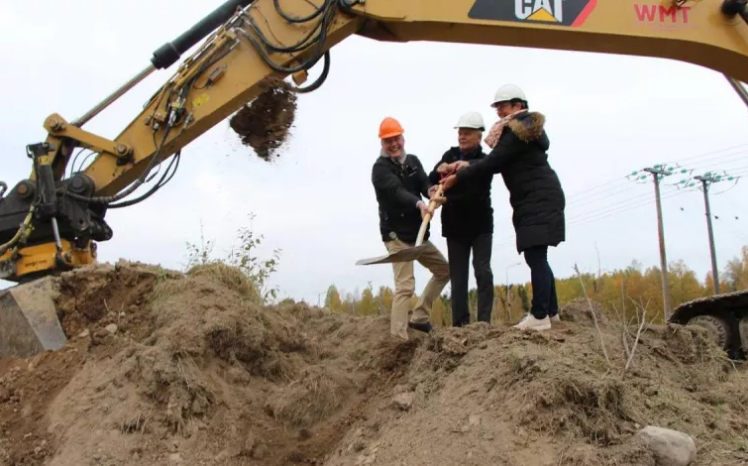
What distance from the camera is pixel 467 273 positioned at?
618cm

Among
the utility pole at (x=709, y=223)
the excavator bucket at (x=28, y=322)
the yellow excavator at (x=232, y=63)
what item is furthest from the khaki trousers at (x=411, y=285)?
the utility pole at (x=709, y=223)

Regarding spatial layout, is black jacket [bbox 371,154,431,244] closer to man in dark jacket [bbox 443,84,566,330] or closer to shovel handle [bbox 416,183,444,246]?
shovel handle [bbox 416,183,444,246]

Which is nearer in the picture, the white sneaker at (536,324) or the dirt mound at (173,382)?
the dirt mound at (173,382)

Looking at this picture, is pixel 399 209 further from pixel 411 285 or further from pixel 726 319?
pixel 726 319

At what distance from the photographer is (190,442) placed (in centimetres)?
470

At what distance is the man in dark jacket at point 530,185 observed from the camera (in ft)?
17.6

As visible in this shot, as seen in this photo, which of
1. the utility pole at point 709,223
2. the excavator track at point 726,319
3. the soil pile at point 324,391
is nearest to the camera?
the soil pile at point 324,391

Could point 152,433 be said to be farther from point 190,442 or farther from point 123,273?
point 123,273

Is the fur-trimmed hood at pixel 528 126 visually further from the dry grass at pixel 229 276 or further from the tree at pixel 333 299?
the tree at pixel 333 299

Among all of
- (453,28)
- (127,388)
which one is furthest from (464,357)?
(453,28)

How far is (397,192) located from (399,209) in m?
0.22

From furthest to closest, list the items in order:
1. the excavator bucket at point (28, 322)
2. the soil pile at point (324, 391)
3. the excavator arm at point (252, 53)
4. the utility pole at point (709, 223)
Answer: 1. the utility pole at point (709, 223)
2. the excavator arm at point (252, 53)
3. the excavator bucket at point (28, 322)
4. the soil pile at point (324, 391)

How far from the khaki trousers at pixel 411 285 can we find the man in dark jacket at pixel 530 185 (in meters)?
0.97

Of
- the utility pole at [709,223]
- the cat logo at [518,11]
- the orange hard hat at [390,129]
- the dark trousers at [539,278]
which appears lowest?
the dark trousers at [539,278]
